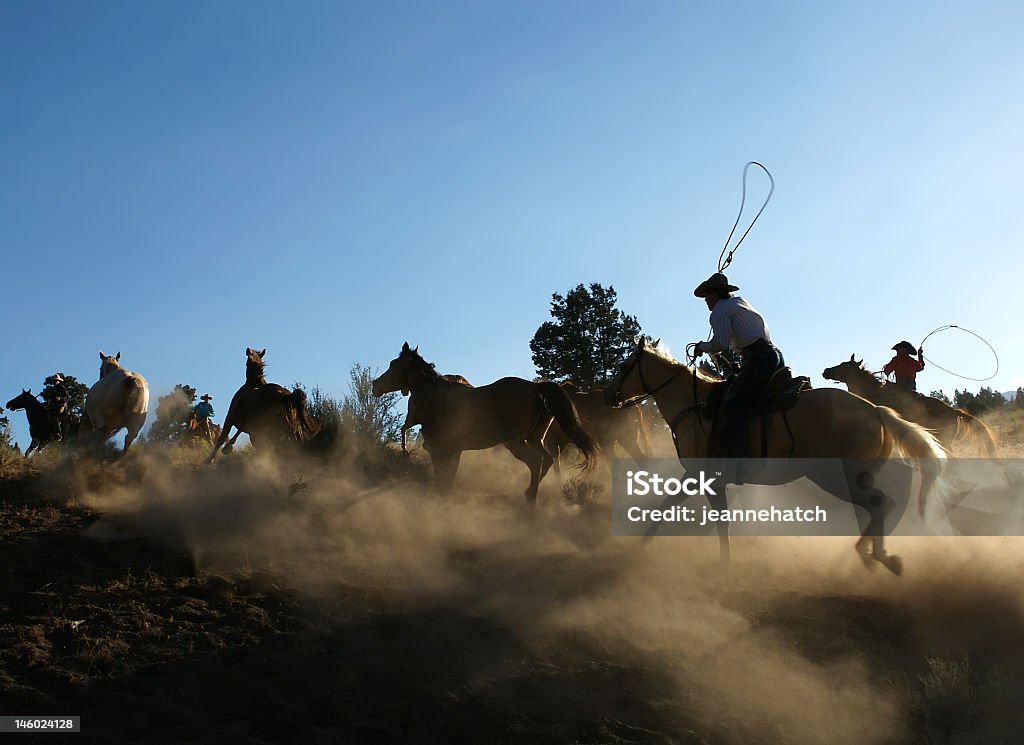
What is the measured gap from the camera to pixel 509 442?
1434 centimetres

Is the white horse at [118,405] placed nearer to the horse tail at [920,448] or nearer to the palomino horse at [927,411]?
the horse tail at [920,448]

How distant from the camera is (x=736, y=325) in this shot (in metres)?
9.88

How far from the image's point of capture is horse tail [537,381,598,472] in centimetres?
1293

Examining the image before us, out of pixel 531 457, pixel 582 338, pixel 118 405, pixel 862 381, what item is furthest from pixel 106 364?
pixel 582 338

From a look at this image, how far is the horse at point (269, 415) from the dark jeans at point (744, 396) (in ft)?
27.9

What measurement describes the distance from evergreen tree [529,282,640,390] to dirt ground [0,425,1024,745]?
2441 centimetres

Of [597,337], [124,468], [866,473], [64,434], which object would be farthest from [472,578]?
[597,337]

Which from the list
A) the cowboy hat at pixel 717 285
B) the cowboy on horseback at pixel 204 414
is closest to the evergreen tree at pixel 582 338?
the cowboy on horseback at pixel 204 414

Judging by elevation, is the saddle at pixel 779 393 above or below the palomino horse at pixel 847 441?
above

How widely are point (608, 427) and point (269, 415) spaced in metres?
5.95

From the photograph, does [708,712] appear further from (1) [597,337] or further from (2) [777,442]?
(1) [597,337]

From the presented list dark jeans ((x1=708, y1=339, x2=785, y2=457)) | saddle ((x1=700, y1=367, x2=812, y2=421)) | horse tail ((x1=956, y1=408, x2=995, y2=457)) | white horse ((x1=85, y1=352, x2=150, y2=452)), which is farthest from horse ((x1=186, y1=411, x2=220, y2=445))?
horse tail ((x1=956, y1=408, x2=995, y2=457))

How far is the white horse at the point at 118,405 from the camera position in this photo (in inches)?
558

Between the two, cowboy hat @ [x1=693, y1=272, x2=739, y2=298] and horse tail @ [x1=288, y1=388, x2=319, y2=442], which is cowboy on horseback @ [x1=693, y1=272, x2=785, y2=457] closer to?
cowboy hat @ [x1=693, y1=272, x2=739, y2=298]
